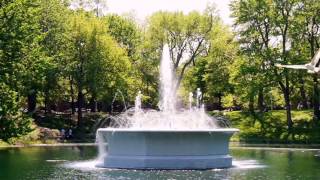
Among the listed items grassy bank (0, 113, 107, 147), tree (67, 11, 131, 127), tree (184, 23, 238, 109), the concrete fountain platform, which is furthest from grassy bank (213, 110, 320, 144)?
the concrete fountain platform

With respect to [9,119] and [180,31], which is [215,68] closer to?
[180,31]

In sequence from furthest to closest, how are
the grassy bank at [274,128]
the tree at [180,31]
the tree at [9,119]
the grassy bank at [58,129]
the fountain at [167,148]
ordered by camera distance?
the tree at [180,31]
the grassy bank at [274,128]
the grassy bank at [58,129]
the tree at [9,119]
the fountain at [167,148]

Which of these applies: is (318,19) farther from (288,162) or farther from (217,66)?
(288,162)

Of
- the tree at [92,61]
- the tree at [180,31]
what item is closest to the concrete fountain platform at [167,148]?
the tree at [92,61]

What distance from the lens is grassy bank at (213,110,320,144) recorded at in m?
41.8

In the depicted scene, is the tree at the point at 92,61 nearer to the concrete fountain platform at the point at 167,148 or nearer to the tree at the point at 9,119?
the tree at the point at 9,119

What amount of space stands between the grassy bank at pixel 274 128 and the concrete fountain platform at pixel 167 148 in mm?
22846

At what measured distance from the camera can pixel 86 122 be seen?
51250 millimetres

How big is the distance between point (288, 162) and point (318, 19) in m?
24.0

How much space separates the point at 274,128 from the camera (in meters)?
45.1

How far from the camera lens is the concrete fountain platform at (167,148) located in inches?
745

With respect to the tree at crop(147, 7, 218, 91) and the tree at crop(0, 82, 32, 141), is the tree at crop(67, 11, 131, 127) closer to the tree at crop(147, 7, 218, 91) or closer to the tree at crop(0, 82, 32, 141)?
the tree at crop(147, 7, 218, 91)

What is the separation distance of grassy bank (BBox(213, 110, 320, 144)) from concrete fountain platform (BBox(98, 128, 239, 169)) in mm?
22846

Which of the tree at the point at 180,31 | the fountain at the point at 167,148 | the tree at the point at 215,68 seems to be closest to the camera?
the fountain at the point at 167,148
